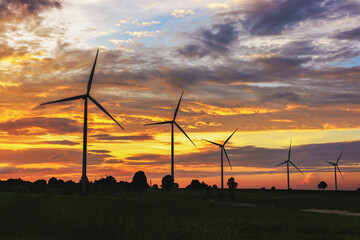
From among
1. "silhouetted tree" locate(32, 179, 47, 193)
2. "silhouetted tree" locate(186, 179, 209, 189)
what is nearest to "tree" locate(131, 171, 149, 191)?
"silhouetted tree" locate(32, 179, 47, 193)

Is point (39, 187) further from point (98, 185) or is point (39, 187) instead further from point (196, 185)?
point (196, 185)

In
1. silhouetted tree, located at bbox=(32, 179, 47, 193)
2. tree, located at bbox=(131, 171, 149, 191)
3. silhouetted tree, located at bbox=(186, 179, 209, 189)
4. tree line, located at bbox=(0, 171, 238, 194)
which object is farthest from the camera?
silhouetted tree, located at bbox=(186, 179, 209, 189)

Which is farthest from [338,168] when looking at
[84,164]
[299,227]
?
[299,227]

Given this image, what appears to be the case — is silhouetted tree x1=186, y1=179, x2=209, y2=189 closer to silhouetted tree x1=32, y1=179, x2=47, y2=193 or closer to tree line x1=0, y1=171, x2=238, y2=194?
tree line x1=0, y1=171, x2=238, y2=194

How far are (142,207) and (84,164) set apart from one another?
140ft

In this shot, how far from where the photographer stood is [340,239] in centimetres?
3519

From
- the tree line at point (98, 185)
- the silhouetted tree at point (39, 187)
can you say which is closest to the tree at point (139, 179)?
the tree line at point (98, 185)

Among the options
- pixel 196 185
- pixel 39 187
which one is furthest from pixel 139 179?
pixel 196 185

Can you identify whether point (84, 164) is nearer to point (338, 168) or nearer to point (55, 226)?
point (55, 226)

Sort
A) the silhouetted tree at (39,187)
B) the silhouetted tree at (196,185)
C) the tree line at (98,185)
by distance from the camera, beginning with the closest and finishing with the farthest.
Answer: the silhouetted tree at (39,187) → the tree line at (98,185) → the silhouetted tree at (196,185)

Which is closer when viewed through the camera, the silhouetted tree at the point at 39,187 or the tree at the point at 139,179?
the silhouetted tree at the point at 39,187

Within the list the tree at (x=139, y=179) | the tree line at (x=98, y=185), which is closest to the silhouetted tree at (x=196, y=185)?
the tree line at (x=98, y=185)

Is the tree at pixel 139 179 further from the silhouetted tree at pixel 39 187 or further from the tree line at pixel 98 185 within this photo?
the silhouetted tree at pixel 39 187

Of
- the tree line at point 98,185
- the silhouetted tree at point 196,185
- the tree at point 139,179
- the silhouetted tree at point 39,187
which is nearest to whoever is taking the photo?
the silhouetted tree at point 39,187
